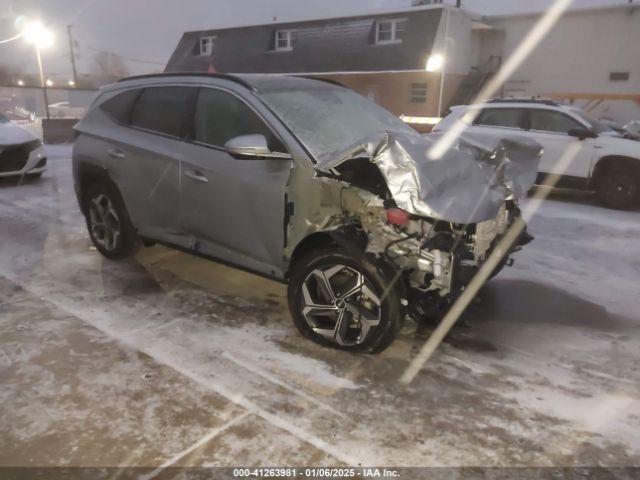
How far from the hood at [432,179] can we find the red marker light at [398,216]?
0.34 feet

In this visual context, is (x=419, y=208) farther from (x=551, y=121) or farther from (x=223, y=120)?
(x=551, y=121)

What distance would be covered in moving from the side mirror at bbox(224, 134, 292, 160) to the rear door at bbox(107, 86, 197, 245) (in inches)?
35.5

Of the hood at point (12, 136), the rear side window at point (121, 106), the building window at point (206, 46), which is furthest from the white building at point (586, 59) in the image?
the rear side window at point (121, 106)

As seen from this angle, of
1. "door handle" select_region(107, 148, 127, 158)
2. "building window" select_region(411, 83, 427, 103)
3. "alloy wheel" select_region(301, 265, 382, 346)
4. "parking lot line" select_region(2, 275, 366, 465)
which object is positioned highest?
"building window" select_region(411, 83, 427, 103)

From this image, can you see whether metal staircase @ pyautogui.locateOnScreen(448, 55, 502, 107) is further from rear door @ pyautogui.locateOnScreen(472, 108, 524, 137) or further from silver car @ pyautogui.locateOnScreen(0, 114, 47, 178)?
silver car @ pyautogui.locateOnScreen(0, 114, 47, 178)

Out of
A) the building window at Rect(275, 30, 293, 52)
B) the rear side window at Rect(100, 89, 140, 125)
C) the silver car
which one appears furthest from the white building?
the rear side window at Rect(100, 89, 140, 125)

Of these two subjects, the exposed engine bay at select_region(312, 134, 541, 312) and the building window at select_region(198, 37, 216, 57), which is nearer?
the exposed engine bay at select_region(312, 134, 541, 312)

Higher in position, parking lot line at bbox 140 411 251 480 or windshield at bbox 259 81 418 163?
windshield at bbox 259 81 418 163

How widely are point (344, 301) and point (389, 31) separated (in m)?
22.4

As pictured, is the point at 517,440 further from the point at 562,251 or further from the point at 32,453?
the point at 562,251

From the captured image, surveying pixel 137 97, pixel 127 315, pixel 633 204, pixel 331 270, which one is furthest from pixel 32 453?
pixel 633 204

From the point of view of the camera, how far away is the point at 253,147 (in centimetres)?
340

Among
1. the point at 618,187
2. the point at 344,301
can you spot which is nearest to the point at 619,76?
the point at 618,187

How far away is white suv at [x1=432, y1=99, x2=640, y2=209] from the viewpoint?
8.23 metres
